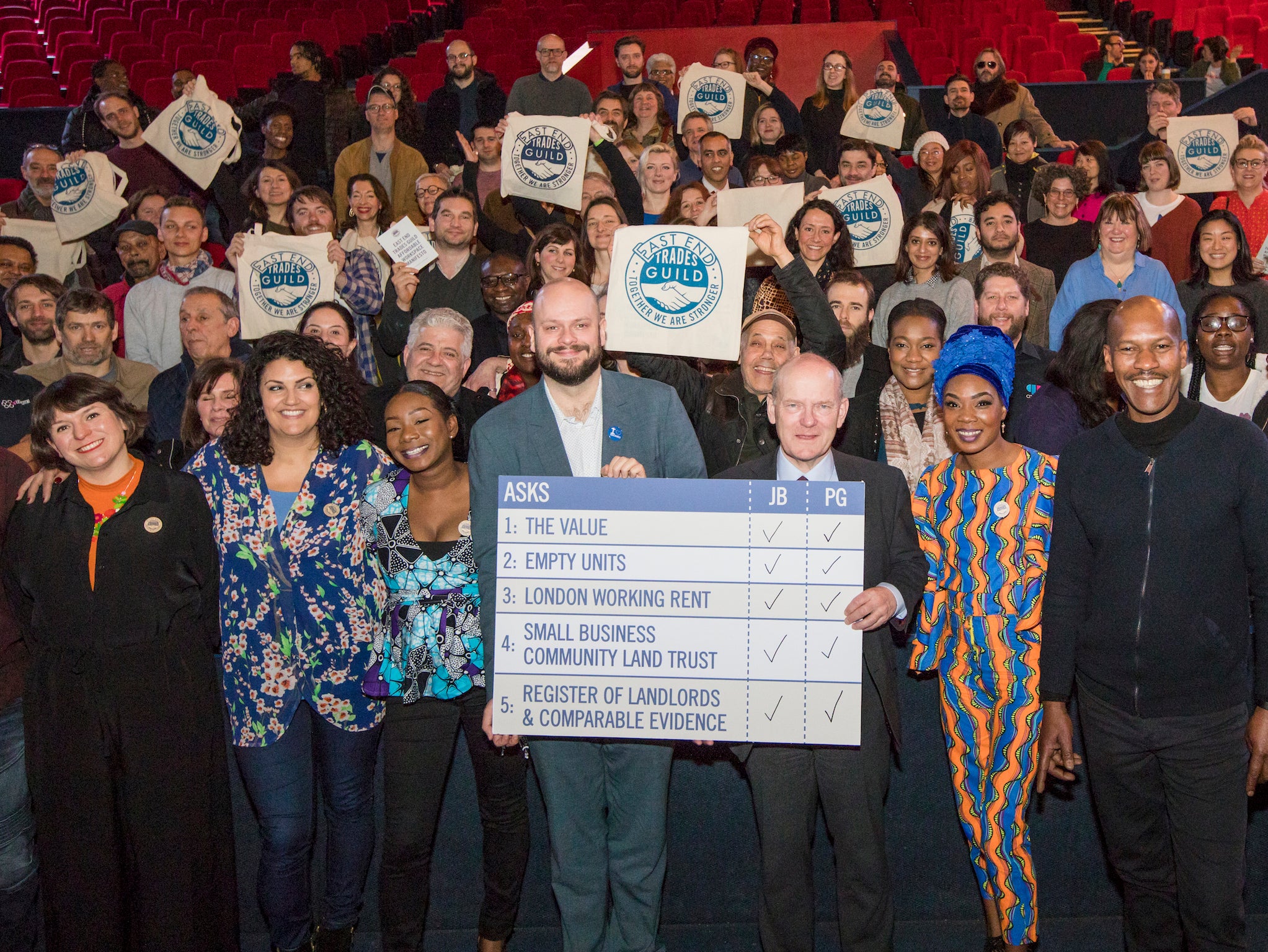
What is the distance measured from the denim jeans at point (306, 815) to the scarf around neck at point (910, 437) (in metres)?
1.97

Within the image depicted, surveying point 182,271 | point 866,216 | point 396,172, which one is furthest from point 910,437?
point 396,172

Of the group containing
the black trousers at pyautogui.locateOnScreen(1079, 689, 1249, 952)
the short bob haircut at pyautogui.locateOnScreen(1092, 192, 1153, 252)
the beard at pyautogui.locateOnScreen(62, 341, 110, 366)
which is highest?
the short bob haircut at pyautogui.locateOnScreen(1092, 192, 1153, 252)

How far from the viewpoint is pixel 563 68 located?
6727 millimetres

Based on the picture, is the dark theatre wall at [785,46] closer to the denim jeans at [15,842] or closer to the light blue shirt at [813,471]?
the light blue shirt at [813,471]

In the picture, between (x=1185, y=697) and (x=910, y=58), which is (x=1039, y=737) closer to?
(x=1185, y=697)

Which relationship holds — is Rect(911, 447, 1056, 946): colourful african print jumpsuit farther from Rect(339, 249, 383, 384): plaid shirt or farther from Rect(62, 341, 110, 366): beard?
Rect(62, 341, 110, 366): beard

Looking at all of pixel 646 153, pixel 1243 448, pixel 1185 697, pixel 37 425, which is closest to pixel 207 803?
pixel 37 425

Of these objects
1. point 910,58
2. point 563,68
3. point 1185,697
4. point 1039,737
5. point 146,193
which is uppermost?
point 910,58

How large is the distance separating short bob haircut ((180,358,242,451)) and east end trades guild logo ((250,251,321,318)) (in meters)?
1.34

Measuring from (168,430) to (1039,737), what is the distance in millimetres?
3482

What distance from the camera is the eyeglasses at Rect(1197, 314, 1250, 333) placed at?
389 cm

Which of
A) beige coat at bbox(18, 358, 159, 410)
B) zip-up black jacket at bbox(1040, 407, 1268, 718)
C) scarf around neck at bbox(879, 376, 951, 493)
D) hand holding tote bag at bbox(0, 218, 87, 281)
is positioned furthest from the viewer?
hand holding tote bag at bbox(0, 218, 87, 281)

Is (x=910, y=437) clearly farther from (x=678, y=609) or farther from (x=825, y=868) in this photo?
(x=825, y=868)

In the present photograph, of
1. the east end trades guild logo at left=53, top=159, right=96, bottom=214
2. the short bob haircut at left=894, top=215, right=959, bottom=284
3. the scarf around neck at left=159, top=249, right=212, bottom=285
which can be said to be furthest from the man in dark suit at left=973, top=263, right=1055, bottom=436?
the east end trades guild logo at left=53, top=159, right=96, bottom=214
